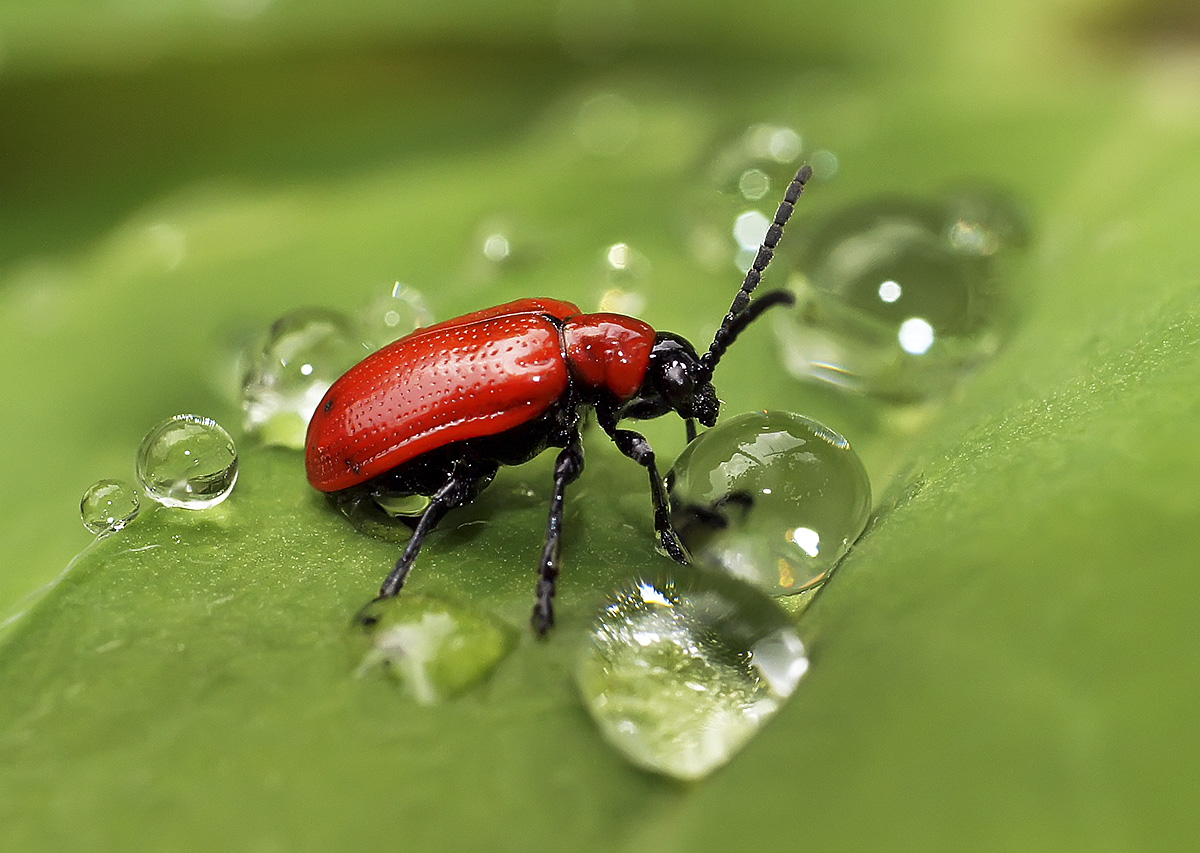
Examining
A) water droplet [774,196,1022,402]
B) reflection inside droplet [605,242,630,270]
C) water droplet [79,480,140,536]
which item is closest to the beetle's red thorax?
reflection inside droplet [605,242,630,270]

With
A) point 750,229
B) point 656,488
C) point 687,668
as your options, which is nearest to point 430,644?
point 687,668

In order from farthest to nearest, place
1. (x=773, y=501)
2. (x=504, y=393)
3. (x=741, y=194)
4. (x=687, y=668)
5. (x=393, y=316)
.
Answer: (x=741, y=194) < (x=393, y=316) < (x=504, y=393) < (x=773, y=501) < (x=687, y=668)

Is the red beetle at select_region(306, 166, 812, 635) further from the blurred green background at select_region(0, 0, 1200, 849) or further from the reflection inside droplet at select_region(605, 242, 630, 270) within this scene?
the reflection inside droplet at select_region(605, 242, 630, 270)

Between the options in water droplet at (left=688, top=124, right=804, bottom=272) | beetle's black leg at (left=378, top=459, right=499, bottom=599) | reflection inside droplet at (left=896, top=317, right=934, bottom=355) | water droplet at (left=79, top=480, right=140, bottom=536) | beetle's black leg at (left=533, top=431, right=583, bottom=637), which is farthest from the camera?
water droplet at (left=688, top=124, right=804, bottom=272)

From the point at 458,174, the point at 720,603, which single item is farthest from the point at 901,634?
the point at 458,174

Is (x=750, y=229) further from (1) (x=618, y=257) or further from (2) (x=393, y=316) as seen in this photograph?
(2) (x=393, y=316)
